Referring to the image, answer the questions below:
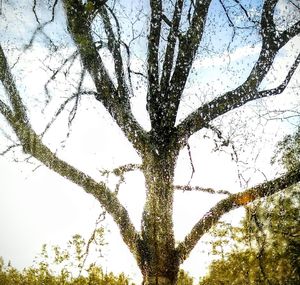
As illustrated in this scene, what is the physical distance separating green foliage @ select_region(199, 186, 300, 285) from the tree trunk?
0.95 m

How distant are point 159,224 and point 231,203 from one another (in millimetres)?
962

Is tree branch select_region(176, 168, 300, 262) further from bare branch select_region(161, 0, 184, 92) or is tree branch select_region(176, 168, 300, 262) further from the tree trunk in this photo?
bare branch select_region(161, 0, 184, 92)

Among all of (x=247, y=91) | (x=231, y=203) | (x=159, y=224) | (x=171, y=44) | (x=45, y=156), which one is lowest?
(x=159, y=224)

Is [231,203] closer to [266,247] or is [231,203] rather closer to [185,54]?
[185,54]

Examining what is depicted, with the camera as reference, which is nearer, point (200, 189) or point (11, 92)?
point (11, 92)

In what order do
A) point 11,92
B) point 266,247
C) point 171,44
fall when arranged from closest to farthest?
point 11,92, point 171,44, point 266,247

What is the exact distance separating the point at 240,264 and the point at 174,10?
2191 cm

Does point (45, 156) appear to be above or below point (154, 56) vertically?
below

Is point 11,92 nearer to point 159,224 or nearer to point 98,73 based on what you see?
point 98,73

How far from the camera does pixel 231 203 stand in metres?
4.04

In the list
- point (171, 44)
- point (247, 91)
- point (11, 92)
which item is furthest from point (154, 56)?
point (11, 92)

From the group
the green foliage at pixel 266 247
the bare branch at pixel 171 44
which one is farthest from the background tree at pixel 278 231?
the bare branch at pixel 171 44

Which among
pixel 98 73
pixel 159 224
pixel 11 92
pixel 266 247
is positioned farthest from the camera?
pixel 266 247

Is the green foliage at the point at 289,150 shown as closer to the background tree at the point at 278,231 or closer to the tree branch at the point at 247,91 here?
the background tree at the point at 278,231
